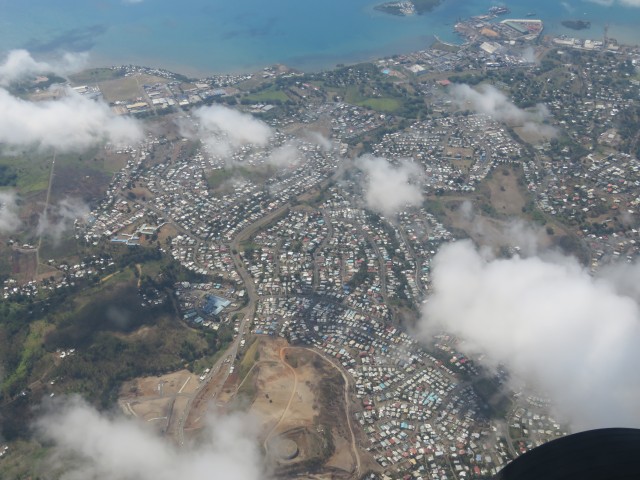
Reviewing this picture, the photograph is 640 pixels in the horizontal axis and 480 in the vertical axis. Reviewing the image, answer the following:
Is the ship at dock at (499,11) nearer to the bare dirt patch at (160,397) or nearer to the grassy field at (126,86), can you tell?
the grassy field at (126,86)

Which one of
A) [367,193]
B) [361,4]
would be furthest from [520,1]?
[367,193]

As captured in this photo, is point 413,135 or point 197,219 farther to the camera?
point 413,135

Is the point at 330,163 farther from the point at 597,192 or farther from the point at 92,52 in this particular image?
the point at 92,52

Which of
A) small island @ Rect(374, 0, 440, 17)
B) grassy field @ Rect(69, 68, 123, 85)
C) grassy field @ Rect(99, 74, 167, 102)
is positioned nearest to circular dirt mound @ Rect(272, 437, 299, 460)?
grassy field @ Rect(99, 74, 167, 102)

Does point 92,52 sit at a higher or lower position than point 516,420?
higher

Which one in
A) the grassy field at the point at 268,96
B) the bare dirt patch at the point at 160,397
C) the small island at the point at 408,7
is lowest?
the small island at the point at 408,7

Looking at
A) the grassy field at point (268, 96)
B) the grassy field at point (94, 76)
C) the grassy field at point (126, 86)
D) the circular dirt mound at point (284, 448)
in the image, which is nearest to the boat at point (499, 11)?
the grassy field at point (268, 96)

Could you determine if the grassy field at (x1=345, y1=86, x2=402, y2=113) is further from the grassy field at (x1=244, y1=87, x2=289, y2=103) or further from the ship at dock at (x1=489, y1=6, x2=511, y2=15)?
the ship at dock at (x1=489, y1=6, x2=511, y2=15)

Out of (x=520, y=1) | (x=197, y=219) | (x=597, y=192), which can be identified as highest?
(x=197, y=219)
